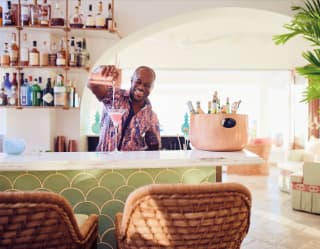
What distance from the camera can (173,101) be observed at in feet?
29.2

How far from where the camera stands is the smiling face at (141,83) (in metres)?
2.54

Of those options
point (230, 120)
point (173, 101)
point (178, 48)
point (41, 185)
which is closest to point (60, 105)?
point (41, 185)

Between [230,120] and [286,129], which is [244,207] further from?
[286,129]

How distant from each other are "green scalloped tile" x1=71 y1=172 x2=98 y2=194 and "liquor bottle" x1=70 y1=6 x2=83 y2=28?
7.10 ft

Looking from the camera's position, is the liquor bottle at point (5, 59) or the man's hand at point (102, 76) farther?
the liquor bottle at point (5, 59)

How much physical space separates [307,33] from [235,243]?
2.06m

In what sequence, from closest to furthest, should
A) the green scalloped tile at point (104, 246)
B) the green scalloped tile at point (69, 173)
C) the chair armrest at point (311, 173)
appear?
the green scalloped tile at point (69, 173), the green scalloped tile at point (104, 246), the chair armrest at point (311, 173)

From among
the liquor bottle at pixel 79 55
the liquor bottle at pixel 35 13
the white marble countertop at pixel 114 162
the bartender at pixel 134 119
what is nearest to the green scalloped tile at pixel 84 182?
the white marble countertop at pixel 114 162

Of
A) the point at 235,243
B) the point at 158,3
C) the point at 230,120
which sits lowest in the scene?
the point at 235,243

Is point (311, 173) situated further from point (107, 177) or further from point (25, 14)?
point (25, 14)

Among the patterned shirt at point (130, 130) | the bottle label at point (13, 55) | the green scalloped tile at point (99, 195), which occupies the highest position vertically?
the bottle label at point (13, 55)

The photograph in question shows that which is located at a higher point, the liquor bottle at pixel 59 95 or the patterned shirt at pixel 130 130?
the liquor bottle at pixel 59 95

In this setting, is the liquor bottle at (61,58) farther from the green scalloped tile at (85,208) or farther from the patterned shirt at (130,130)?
the green scalloped tile at (85,208)

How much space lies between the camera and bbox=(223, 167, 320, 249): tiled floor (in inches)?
140
